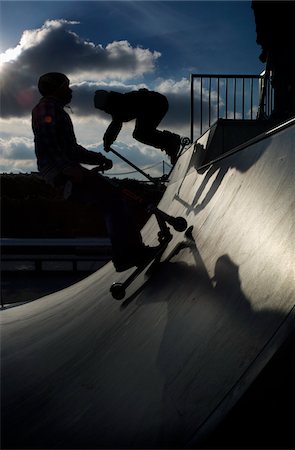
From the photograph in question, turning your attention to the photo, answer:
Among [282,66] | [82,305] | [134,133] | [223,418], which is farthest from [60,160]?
[282,66]

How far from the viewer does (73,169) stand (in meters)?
3.45

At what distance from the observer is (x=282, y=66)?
770cm

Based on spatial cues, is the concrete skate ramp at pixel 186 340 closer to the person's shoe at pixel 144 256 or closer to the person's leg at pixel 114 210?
the person's shoe at pixel 144 256

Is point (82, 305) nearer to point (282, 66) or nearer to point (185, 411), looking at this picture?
point (185, 411)

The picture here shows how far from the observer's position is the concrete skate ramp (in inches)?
51.3

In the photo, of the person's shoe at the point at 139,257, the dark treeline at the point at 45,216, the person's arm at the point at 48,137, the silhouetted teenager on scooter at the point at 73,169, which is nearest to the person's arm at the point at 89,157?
the silhouetted teenager on scooter at the point at 73,169

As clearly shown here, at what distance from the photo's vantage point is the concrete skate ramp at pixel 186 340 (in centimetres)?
130

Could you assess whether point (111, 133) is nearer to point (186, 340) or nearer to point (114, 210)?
point (114, 210)

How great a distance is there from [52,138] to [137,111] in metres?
0.97

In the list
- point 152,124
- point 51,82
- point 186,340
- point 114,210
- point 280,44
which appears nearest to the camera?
point 186,340

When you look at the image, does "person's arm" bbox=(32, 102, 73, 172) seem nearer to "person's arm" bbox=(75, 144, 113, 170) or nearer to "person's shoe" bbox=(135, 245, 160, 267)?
"person's arm" bbox=(75, 144, 113, 170)

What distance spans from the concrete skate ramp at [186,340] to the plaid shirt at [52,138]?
44.7 inches

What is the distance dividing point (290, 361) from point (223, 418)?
0.22 m

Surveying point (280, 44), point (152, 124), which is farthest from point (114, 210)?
point (280, 44)
